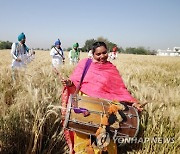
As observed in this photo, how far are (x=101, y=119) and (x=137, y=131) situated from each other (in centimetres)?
36

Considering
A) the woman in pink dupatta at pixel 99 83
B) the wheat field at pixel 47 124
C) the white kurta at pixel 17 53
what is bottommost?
the wheat field at pixel 47 124

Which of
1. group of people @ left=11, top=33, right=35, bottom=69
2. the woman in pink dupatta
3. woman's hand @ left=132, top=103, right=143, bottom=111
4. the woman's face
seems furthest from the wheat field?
group of people @ left=11, top=33, right=35, bottom=69

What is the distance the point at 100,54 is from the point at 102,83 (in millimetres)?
358

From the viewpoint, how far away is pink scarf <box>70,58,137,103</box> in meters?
2.93

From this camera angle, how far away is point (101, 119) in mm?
2533

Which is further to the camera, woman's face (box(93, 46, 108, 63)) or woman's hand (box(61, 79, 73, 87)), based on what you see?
woman's face (box(93, 46, 108, 63))

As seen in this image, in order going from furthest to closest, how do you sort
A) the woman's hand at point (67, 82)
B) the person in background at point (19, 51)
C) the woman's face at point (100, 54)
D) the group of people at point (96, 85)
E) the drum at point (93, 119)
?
the person in background at point (19, 51) → the woman's face at point (100, 54) → the woman's hand at point (67, 82) → the group of people at point (96, 85) → the drum at point (93, 119)

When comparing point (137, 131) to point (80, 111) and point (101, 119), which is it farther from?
point (80, 111)

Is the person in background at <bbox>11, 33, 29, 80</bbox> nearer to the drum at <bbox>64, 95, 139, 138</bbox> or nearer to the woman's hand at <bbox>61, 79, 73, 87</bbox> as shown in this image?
the woman's hand at <bbox>61, 79, 73, 87</bbox>

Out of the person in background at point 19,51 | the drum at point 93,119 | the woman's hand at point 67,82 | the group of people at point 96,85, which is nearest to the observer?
the drum at point 93,119

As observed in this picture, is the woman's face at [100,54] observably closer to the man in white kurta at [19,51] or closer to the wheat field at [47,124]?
the wheat field at [47,124]

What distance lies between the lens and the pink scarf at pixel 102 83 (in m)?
2.93

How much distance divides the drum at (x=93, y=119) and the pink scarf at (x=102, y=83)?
0.87 ft

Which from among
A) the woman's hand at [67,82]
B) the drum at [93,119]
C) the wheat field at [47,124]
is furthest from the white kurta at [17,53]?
the drum at [93,119]
